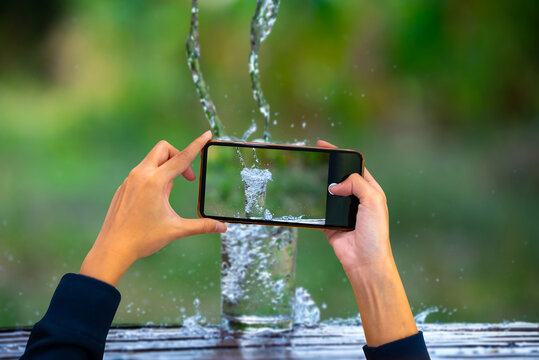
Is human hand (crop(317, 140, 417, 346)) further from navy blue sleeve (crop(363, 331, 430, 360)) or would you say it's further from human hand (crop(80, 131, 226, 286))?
human hand (crop(80, 131, 226, 286))

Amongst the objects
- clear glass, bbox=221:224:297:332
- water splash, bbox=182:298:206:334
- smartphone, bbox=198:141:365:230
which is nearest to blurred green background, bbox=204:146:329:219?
smartphone, bbox=198:141:365:230

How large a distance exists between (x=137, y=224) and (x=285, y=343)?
0.32 meters

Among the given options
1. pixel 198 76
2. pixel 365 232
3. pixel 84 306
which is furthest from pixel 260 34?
pixel 84 306

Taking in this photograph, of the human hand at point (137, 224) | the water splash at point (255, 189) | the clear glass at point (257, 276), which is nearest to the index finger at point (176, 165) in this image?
the human hand at point (137, 224)

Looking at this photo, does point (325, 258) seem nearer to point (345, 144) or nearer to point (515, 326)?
point (345, 144)

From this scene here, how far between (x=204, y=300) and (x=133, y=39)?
1.39ft

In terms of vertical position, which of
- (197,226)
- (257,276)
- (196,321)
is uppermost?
(197,226)

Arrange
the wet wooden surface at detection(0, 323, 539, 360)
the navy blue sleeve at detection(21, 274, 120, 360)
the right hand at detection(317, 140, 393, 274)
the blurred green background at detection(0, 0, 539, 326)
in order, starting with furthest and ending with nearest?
1. the blurred green background at detection(0, 0, 539, 326)
2. the wet wooden surface at detection(0, 323, 539, 360)
3. the right hand at detection(317, 140, 393, 274)
4. the navy blue sleeve at detection(21, 274, 120, 360)

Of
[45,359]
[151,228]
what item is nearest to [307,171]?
[151,228]

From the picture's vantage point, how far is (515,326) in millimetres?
729

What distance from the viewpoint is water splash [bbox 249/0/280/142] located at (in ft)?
2.31

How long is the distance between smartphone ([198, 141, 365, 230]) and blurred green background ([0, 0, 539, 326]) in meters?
0.21

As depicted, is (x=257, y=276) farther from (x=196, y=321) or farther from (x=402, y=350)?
(x=402, y=350)

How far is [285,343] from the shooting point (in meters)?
0.62
